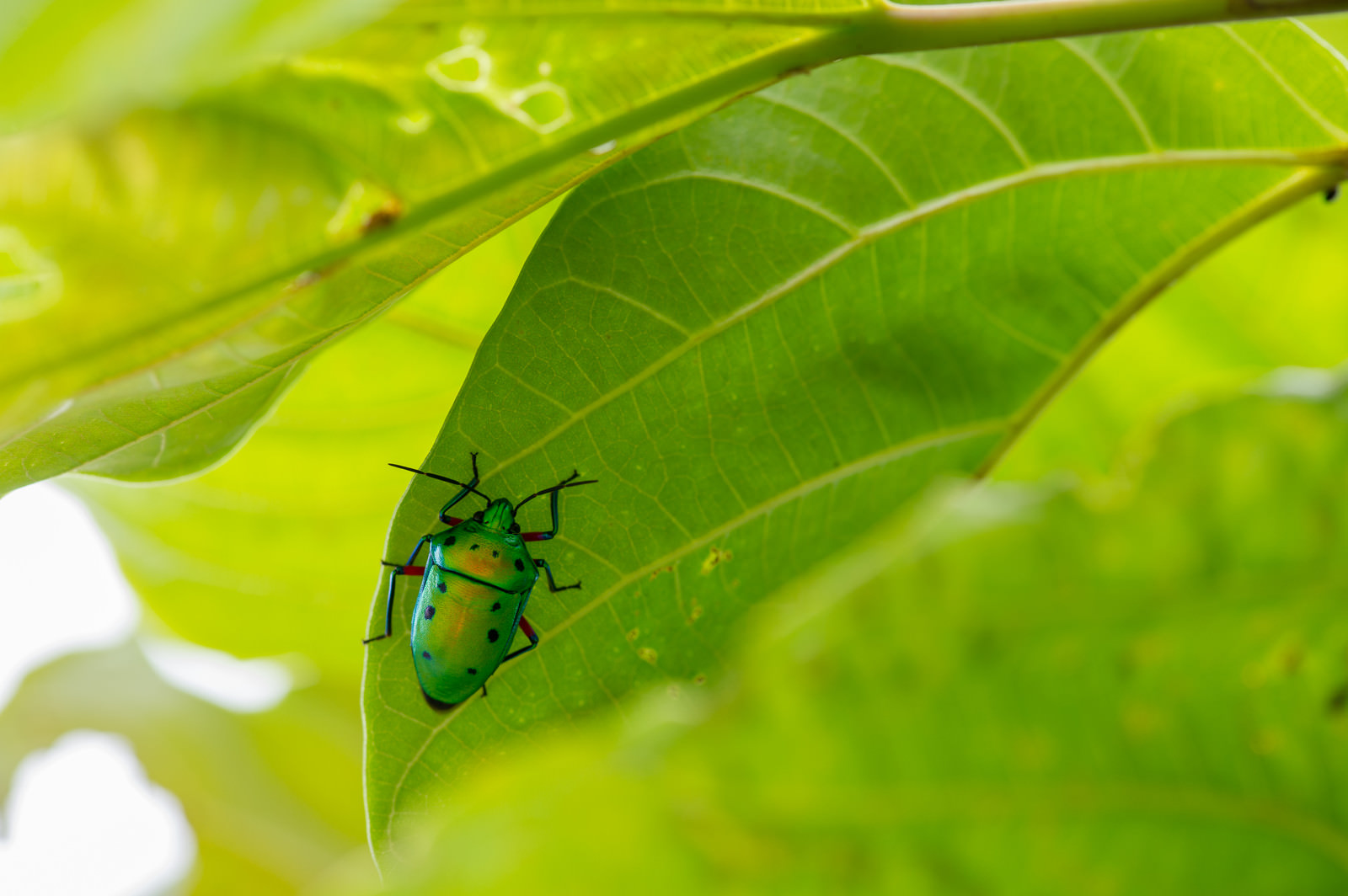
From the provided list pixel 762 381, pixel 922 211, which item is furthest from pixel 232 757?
pixel 922 211

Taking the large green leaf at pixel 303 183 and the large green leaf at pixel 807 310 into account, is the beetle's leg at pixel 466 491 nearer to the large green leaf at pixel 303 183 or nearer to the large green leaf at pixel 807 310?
the large green leaf at pixel 807 310

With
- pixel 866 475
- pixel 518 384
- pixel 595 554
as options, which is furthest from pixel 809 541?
pixel 518 384

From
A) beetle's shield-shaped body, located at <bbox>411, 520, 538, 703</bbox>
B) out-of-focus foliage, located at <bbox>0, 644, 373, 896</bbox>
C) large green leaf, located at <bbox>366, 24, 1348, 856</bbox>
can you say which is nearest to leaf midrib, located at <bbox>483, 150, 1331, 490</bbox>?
large green leaf, located at <bbox>366, 24, 1348, 856</bbox>

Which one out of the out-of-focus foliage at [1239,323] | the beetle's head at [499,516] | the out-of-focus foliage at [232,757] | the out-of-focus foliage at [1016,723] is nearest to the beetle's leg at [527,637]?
the beetle's head at [499,516]

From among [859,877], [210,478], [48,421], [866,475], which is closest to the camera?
[859,877]

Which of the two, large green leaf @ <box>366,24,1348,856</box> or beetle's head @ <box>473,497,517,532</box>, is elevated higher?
large green leaf @ <box>366,24,1348,856</box>

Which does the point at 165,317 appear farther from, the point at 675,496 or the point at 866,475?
the point at 866,475

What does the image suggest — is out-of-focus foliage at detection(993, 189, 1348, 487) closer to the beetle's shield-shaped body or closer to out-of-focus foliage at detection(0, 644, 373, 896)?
the beetle's shield-shaped body
